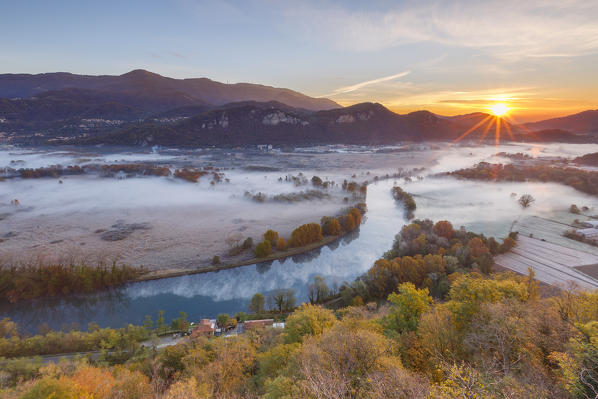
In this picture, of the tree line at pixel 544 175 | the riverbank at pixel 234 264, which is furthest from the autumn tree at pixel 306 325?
the tree line at pixel 544 175

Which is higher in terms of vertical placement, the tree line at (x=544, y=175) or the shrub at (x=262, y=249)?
the tree line at (x=544, y=175)

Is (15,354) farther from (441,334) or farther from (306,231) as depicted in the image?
(306,231)

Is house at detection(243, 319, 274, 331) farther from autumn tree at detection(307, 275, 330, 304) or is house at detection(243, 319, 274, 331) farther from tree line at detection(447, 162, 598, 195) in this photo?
tree line at detection(447, 162, 598, 195)

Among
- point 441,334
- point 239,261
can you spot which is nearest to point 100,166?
point 239,261

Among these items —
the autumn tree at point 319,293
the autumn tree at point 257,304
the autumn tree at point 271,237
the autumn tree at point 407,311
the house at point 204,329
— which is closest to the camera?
the autumn tree at point 407,311

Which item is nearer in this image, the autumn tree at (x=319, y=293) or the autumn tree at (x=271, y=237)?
the autumn tree at (x=319, y=293)

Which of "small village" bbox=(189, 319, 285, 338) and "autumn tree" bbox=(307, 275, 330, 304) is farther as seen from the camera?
"autumn tree" bbox=(307, 275, 330, 304)

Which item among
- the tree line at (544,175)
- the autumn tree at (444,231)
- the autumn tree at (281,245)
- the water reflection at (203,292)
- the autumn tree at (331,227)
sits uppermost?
the tree line at (544,175)

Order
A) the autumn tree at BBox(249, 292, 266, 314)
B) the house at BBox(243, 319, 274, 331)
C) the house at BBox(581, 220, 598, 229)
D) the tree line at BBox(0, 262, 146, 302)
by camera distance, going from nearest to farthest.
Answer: the house at BBox(243, 319, 274, 331) < the autumn tree at BBox(249, 292, 266, 314) < the tree line at BBox(0, 262, 146, 302) < the house at BBox(581, 220, 598, 229)

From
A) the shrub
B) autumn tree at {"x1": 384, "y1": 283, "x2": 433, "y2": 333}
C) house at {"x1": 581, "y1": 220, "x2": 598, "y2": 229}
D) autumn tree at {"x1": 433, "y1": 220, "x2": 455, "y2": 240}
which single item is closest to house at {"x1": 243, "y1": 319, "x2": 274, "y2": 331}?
autumn tree at {"x1": 384, "y1": 283, "x2": 433, "y2": 333}

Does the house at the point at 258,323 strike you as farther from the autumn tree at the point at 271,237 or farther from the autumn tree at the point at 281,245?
the autumn tree at the point at 271,237

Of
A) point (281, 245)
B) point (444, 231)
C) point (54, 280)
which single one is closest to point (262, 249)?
point (281, 245)
